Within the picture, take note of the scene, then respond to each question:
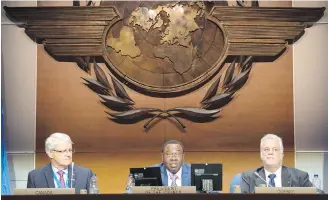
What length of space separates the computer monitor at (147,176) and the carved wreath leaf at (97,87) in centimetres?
171

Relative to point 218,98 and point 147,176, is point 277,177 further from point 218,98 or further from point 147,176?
point 218,98

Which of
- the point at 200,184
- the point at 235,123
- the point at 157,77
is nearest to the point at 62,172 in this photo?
the point at 200,184

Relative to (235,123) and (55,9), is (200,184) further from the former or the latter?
(55,9)

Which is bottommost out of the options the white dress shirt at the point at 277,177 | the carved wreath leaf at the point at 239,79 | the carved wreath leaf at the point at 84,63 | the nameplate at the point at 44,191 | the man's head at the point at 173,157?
the nameplate at the point at 44,191

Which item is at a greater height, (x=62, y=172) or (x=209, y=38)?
(x=209, y=38)

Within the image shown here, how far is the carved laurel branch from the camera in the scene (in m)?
6.12

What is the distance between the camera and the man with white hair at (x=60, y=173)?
4.84m

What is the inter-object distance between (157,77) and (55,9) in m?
1.27

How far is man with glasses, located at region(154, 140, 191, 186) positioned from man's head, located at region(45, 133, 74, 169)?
87 centimetres

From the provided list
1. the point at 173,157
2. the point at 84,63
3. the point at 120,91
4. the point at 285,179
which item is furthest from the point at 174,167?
the point at 84,63

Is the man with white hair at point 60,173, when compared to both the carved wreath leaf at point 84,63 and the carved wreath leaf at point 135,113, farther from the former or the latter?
the carved wreath leaf at point 84,63

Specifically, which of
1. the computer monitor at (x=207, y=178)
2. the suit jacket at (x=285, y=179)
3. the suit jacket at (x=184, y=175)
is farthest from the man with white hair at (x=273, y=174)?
the suit jacket at (x=184, y=175)

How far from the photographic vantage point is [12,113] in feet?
20.1

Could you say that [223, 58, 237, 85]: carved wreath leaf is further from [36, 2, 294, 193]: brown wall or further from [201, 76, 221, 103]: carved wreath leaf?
[36, 2, 294, 193]: brown wall
